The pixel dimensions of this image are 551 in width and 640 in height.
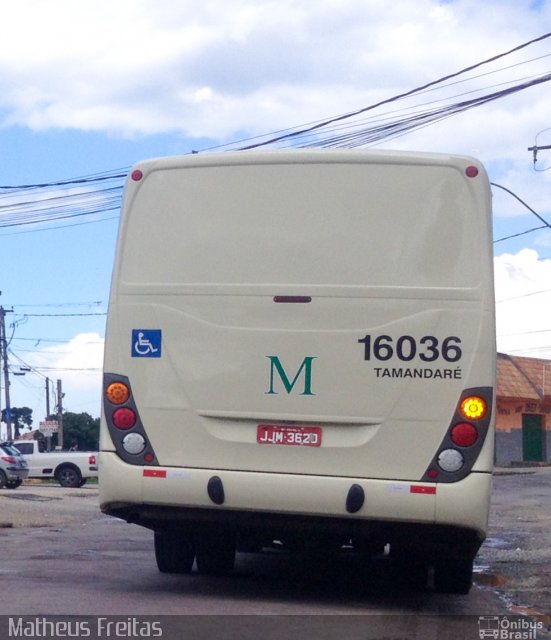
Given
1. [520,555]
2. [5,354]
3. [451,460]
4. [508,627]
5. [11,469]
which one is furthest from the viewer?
[5,354]

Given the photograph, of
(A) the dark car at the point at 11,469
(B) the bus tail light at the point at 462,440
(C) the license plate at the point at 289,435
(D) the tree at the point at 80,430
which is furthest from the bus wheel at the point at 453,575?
(D) the tree at the point at 80,430

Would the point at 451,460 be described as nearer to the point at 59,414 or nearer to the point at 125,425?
the point at 125,425

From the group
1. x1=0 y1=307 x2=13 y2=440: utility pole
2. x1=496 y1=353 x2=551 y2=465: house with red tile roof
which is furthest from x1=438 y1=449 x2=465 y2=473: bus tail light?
x1=0 y1=307 x2=13 y2=440: utility pole

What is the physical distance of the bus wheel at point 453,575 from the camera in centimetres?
922

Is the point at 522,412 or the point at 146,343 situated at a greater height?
the point at 146,343

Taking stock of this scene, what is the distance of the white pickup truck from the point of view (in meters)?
35.0

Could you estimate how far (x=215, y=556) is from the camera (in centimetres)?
1012

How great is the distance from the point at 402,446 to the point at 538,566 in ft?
15.9

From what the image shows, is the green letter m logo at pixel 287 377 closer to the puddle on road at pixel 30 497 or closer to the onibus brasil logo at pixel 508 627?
the onibus brasil logo at pixel 508 627

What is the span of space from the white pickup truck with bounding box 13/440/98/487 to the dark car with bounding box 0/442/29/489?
2282 mm

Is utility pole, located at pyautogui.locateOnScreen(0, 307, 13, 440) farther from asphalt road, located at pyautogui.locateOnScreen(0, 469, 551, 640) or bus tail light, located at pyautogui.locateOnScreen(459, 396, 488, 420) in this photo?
bus tail light, located at pyautogui.locateOnScreen(459, 396, 488, 420)

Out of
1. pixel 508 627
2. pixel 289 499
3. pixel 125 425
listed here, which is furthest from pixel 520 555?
pixel 125 425

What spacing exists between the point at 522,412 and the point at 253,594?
47092 mm

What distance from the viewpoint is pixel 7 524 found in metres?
16.4
